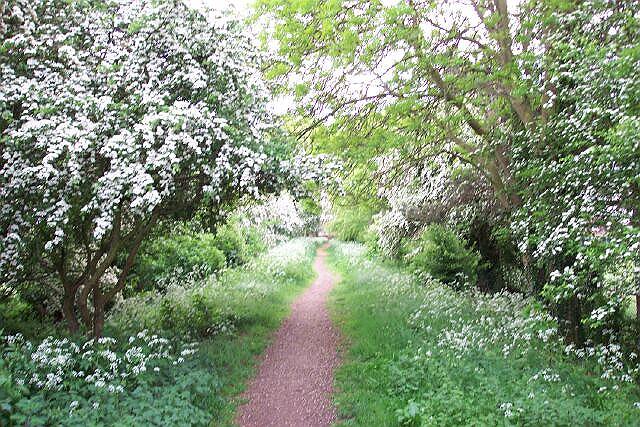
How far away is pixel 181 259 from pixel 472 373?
44.1 feet

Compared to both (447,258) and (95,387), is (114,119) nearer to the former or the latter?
(95,387)

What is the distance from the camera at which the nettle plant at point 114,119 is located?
7.09m

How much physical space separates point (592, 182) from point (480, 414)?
345cm

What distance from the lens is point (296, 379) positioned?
29.6 feet

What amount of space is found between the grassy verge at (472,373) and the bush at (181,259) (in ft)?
21.0

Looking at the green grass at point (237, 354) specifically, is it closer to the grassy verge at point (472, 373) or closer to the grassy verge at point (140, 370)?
the grassy verge at point (140, 370)

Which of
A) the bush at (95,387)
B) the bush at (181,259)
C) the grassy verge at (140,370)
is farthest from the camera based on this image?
the bush at (181,259)

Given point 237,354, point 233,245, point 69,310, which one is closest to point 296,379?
point 237,354

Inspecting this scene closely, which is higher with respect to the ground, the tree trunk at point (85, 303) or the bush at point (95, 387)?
the tree trunk at point (85, 303)

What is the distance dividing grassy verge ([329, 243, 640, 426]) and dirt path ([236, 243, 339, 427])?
36 cm

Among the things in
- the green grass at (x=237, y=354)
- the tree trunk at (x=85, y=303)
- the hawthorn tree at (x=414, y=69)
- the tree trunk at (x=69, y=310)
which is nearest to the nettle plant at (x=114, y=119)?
the tree trunk at (x=85, y=303)

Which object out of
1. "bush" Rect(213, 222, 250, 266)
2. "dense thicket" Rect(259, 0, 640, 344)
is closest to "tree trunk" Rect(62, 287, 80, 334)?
"dense thicket" Rect(259, 0, 640, 344)

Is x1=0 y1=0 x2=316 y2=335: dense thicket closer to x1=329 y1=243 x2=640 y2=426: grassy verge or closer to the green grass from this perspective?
the green grass

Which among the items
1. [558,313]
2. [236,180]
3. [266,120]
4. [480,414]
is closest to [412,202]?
[558,313]
